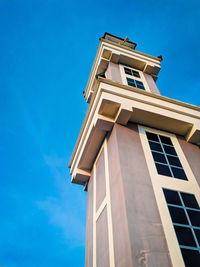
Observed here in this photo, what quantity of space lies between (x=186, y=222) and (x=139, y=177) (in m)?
1.63

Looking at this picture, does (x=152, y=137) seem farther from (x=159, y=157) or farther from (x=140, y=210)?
(x=140, y=210)

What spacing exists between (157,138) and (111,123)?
184 cm

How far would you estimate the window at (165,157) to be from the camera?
7066mm

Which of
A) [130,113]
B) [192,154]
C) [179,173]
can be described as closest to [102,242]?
[179,173]

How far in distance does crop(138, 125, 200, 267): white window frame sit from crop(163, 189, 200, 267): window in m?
0.14

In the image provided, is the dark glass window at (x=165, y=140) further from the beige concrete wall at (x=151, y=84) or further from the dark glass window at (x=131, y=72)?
the dark glass window at (x=131, y=72)

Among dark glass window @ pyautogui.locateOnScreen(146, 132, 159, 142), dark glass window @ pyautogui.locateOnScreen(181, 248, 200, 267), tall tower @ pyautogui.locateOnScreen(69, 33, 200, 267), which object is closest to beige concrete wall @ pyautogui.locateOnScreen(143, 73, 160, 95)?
tall tower @ pyautogui.locateOnScreen(69, 33, 200, 267)

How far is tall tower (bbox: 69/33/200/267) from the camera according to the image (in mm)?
4992

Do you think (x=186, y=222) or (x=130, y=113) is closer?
(x=186, y=222)

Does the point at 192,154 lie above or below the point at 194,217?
above

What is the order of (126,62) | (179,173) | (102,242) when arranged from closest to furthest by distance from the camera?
(102,242)
(179,173)
(126,62)

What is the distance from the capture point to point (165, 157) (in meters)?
7.59

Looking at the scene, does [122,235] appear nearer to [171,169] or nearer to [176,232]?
[176,232]

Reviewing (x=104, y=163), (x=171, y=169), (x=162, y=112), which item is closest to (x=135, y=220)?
(x=171, y=169)
